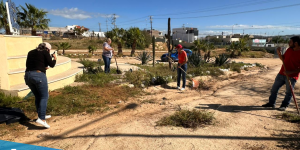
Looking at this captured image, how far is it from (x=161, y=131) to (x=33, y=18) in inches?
864

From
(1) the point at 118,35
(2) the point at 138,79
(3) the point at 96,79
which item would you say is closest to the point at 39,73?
(3) the point at 96,79

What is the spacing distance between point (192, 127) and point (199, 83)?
Answer: 3.69 m

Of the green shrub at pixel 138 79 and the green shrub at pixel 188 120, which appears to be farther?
the green shrub at pixel 138 79

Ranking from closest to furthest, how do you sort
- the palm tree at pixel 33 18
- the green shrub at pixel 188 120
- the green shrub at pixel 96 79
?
the green shrub at pixel 188 120 → the green shrub at pixel 96 79 → the palm tree at pixel 33 18

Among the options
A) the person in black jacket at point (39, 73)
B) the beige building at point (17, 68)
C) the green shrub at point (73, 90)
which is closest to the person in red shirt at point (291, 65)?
the person in black jacket at point (39, 73)

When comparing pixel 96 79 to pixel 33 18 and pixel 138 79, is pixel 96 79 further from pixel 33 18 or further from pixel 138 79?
pixel 33 18

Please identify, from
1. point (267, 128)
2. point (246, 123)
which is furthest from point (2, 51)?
point (267, 128)

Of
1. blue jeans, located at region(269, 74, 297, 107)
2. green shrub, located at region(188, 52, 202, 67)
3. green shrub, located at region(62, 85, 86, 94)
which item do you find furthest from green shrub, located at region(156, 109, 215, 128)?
green shrub, located at region(188, 52, 202, 67)

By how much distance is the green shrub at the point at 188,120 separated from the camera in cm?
355

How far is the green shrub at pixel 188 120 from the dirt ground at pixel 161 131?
0.14 metres

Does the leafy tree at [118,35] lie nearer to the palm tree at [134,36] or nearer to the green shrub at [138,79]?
the palm tree at [134,36]

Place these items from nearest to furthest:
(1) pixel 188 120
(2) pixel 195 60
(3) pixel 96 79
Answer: (1) pixel 188 120 → (3) pixel 96 79 → (2) pixel 195 60

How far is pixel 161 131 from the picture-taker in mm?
3312

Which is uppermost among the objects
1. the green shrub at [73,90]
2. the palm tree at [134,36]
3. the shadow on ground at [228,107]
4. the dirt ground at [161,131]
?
the palm tree at [134,36]
